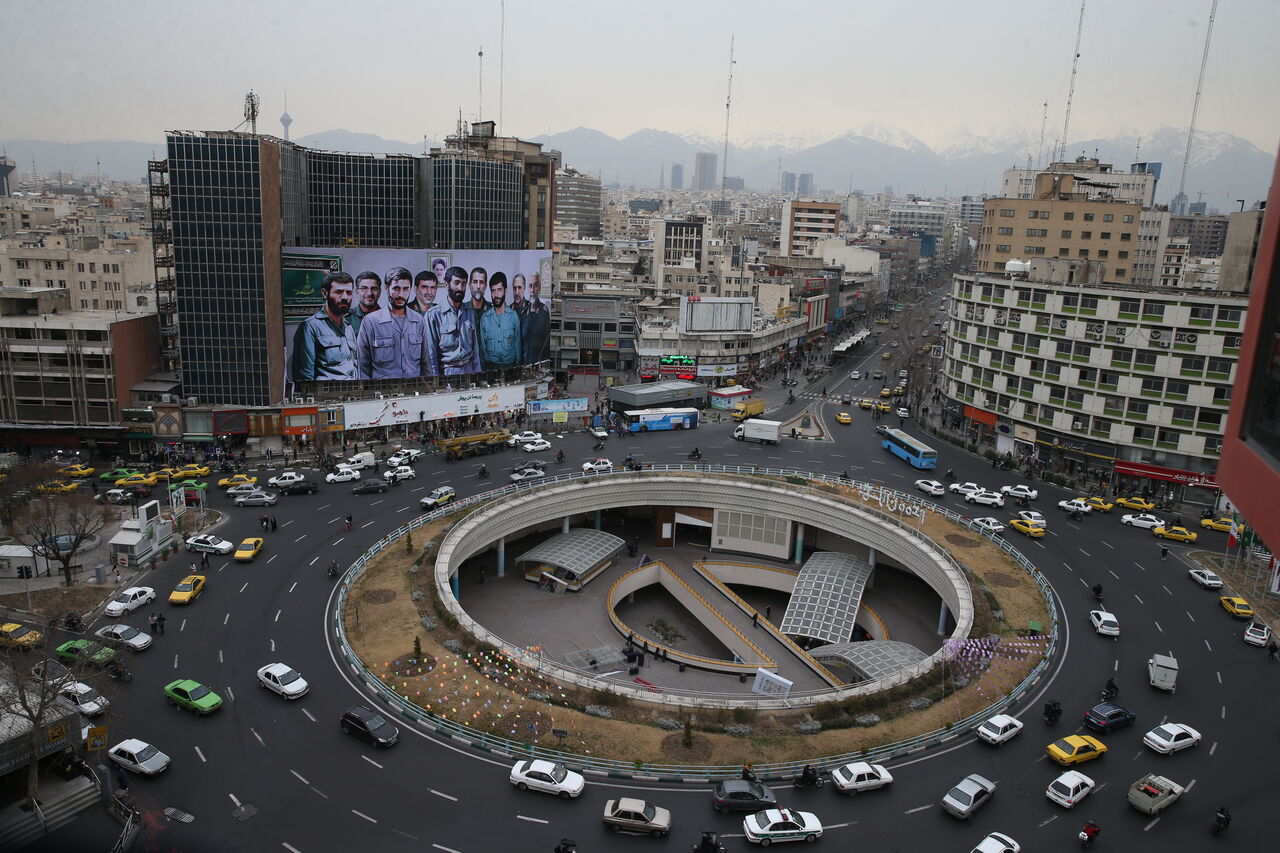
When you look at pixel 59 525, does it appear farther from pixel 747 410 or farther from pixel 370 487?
pixel 747 410

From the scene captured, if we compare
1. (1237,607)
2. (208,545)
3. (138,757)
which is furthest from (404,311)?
(1237,607)

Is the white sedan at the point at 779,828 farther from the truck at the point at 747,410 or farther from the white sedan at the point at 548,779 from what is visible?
the truck at the point at 747,410

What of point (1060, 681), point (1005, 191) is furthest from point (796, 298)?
point (1060, 681)

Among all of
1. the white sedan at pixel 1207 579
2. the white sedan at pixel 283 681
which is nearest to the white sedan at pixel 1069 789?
the white sedan at pixel 1207 579

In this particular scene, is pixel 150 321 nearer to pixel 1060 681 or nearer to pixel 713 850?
pixel 713 850

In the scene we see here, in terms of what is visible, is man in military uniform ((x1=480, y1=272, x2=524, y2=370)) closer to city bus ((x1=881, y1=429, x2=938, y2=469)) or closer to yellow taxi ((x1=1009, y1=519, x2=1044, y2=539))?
city bus ((x1=881, y1=429, x2=938, y2=469))

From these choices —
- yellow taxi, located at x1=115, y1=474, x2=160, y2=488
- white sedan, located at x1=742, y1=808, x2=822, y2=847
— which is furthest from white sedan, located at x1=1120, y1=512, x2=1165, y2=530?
yellow taxi, located at x1=115, y1=474, x2=160, y2=488
